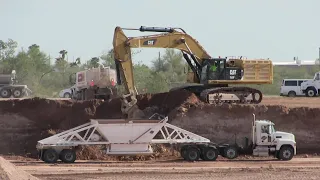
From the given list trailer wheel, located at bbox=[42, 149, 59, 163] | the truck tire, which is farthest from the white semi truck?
the truck tire

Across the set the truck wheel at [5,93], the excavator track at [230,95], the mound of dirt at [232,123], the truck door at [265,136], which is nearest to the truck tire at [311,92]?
the excavator track at [230,95]

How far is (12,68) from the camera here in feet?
268

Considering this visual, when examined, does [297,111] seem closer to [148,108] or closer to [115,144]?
[148,108]

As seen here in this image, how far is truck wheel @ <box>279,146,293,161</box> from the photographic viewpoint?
3388 centimetres

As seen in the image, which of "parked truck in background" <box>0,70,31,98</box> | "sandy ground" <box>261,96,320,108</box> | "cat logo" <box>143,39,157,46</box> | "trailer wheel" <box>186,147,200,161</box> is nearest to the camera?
"trailer wheel" <box>186,147,200,161</box>

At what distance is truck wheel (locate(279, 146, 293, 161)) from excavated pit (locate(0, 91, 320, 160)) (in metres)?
3.59

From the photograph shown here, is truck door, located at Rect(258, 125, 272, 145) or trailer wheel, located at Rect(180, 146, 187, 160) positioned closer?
trailer wheel, located at Rect(180, 146, 187, 160)

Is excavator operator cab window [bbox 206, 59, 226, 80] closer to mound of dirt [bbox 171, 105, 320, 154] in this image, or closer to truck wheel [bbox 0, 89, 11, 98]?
mound of dirt [bbox 171, 105, 320, 154]

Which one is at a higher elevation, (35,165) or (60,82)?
(60,82)

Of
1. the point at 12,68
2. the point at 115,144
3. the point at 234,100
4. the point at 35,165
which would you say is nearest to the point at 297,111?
the point at 234,100

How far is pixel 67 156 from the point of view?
32.1 metres

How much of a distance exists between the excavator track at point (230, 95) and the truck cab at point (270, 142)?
5.21m

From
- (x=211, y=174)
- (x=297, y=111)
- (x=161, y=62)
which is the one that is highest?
(x=161, y=62)

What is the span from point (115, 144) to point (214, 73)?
897 cm
